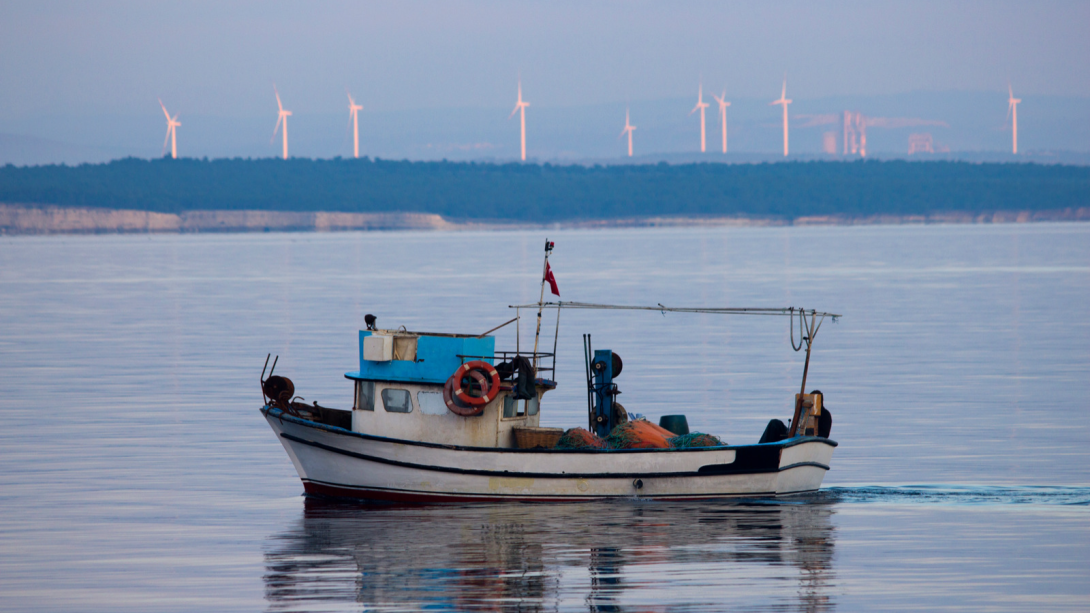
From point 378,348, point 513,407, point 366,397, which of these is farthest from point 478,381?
point 366,397

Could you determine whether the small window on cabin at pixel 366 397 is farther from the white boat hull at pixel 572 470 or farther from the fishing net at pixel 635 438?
the fishing net at pixel 635 438

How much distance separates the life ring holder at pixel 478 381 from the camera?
91.4 feet

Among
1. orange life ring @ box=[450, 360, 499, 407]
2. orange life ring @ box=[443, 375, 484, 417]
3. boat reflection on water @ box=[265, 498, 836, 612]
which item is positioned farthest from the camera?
orange life ring @ box=[443, 375, 484, 417]

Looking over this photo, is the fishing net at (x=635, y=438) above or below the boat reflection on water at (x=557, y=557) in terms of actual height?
above

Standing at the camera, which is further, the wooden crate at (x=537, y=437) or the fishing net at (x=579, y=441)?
the wooden crate at (x=537, y=437)

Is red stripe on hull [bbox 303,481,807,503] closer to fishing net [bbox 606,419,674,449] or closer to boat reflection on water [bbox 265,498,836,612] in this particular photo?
boat reflection on water [bbox 265,498,836,612]

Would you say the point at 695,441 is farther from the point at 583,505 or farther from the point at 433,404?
the point at 433,404

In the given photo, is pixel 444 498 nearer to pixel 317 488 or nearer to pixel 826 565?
pixel 317 488

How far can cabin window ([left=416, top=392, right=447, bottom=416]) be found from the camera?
28.7 meters

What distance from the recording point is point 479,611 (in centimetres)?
1983

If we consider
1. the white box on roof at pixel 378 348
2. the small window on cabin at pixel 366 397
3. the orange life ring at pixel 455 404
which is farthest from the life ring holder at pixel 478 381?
the small window on cabin at pixel 366 397

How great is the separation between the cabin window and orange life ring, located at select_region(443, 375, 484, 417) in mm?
514

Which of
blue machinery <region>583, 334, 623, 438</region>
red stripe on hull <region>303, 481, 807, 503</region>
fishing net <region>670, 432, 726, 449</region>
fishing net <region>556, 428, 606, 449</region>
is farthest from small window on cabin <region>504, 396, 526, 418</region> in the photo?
fishing net <region>670, 432, 726, 449</region>

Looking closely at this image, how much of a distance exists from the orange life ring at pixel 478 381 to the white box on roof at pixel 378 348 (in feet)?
5.62
